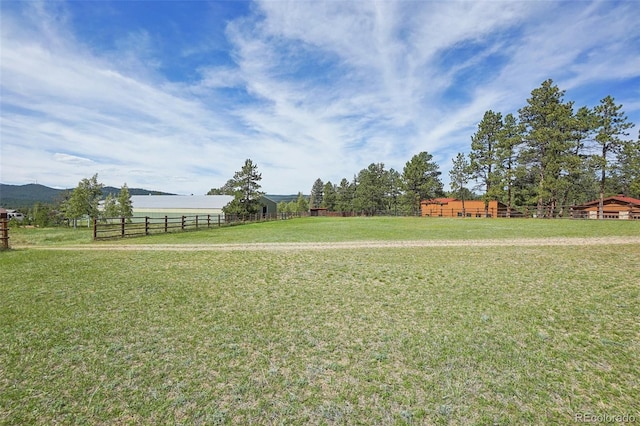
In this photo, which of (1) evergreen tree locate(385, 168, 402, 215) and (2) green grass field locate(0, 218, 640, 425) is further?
(1) evergreen tree locate(385, 168, 402, 215)

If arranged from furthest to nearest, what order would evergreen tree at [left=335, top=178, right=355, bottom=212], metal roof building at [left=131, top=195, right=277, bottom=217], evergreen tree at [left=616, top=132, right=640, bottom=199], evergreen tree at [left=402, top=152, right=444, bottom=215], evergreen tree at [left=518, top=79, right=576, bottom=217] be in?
evergreen tree at [left=335, top=178, right=355, bottom=212]
evergreen tree at [left=402, top=152, right=444, bottom=215]
metal roof building at [left=131, top=195, right=277, bottom=217]
evergreen tree at [left=518, top=79, right=576, bottom=217]
evergreen tree at [left=616, top=132, right=640, bottom=199]

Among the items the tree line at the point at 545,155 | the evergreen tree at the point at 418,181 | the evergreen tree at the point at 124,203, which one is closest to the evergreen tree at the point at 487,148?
the tree line at the point at 545,155

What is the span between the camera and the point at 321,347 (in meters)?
4.13

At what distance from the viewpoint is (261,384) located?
131 inches

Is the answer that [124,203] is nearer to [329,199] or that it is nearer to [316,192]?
[329,199]

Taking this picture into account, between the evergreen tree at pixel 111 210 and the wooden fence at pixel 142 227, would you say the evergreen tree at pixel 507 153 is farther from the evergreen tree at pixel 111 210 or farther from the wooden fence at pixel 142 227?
the evergreen tree at pixel 111 210

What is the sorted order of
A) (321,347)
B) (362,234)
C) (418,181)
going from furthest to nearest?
(418,181) → (362,234) → (321,347)

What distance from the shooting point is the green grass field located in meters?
2.97

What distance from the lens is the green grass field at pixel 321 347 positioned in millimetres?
2973

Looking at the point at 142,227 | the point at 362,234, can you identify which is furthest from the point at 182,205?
the point at 362,234

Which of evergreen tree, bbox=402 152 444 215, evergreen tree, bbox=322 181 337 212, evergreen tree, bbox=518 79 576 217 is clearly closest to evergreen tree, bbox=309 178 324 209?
evergreen tree, bbox=322 181 337 212

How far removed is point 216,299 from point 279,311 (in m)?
1.48

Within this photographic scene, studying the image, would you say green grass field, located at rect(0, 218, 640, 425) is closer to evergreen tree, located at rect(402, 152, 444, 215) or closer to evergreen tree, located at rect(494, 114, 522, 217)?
evergreen tree, located at rect(494, 114, 522, 217)

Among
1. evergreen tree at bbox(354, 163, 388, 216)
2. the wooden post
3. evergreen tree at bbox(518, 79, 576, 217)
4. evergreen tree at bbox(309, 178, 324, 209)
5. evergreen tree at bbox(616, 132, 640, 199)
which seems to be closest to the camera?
the wooden post
